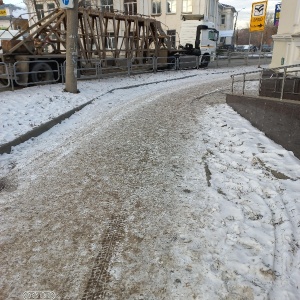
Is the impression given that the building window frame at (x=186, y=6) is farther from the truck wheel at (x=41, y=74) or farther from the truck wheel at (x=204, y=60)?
the truck wheel at (x=41, y=74)

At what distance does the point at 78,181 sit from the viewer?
15.4 ft

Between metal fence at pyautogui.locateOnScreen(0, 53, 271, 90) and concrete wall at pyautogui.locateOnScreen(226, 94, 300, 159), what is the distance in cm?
751

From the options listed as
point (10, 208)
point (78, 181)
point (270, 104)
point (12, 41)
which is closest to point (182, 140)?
point (270, 104)

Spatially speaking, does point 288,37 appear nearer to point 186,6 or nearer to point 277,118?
point 277,118

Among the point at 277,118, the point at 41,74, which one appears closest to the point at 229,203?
the point at 277,118

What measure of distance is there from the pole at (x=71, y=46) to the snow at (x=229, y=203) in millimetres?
2094

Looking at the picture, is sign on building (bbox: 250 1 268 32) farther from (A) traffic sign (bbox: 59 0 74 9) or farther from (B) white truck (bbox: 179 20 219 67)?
(A) traffic sign (bbox: 59 0 74 9)

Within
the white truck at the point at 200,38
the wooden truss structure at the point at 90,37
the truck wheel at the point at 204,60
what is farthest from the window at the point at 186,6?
the wooden truss structure at the point at 90,37

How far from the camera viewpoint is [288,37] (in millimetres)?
10367

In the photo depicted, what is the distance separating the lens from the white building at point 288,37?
32.8 feet

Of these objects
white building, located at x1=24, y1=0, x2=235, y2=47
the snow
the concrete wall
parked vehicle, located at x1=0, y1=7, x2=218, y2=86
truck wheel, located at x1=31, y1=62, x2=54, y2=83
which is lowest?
the snow

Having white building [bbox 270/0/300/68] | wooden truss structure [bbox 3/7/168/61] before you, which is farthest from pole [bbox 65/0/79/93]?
white building [bbox 270/0/300/68]

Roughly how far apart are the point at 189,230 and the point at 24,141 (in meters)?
4.55

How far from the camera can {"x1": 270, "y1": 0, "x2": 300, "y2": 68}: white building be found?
998cm
